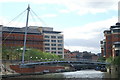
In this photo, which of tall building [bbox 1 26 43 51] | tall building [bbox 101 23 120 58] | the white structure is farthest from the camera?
the white structure

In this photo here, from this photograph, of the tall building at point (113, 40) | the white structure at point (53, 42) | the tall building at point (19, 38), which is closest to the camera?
the tall building at point (113, 40)

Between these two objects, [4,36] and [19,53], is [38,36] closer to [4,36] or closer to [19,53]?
[4,36]

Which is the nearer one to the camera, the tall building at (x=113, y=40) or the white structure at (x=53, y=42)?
the tall building at (x=113, y=40)

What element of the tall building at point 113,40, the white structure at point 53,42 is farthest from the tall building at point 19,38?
the tall building at point 113,40

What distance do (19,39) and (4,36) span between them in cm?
834

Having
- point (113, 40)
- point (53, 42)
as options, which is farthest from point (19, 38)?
point (113, 40)

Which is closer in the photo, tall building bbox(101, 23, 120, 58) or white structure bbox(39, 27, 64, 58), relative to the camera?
tall building bbox(101, 23, 120, 58)

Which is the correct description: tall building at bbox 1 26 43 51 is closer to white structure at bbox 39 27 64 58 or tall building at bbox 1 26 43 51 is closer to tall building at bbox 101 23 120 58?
white structure at bbox 39 27 64 58

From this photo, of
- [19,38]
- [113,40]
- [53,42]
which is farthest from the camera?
[53,42]

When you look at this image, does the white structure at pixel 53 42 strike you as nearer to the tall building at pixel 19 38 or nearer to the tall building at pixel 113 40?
the tall building at pixel 19 38

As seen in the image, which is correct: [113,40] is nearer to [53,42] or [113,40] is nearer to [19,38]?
[19,38]

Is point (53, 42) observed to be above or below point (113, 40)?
above

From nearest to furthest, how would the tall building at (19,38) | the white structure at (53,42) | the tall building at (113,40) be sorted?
the tall building at (113,40) → the tall building at (19,38) → the white structure at (53,42)

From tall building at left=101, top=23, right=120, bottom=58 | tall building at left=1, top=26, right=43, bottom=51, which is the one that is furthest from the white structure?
tall building at left=101, top=23, right=120, bottom=58
